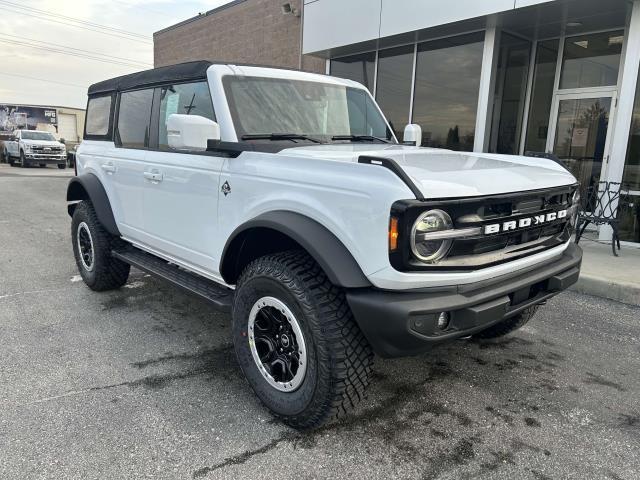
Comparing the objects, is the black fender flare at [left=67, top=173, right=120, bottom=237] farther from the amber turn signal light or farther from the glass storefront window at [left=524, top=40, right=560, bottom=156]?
the glass storefront window at [left=524, top=40, right=560, bottom=156]

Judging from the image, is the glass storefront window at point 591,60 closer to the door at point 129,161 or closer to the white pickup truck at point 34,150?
the door at point 129,161

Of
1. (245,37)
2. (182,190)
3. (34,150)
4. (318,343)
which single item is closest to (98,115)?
(182,190)

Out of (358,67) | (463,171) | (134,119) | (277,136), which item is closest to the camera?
(463,171)

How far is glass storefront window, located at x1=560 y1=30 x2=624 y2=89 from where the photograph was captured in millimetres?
8328

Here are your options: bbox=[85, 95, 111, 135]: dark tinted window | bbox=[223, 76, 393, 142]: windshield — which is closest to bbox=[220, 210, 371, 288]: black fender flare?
bbox=[223, 76, 393, 142]: windshield

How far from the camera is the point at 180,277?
3.64 m

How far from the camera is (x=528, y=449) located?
251cm

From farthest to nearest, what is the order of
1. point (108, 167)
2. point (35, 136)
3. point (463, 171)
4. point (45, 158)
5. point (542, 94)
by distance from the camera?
point (35, 136) → point (45, 158) → point (542, 94) → point (108, 167) → point (463, 171)

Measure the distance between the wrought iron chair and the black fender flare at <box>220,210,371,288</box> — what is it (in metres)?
5.48

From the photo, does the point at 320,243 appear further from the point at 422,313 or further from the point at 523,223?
the point at 523,223

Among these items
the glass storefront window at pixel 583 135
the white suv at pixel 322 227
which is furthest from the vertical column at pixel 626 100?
the white suv at pixel 322 227

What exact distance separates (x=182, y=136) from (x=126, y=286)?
282 cm

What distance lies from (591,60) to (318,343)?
28.3 ft

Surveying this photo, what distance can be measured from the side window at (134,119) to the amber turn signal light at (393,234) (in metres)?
2.63
